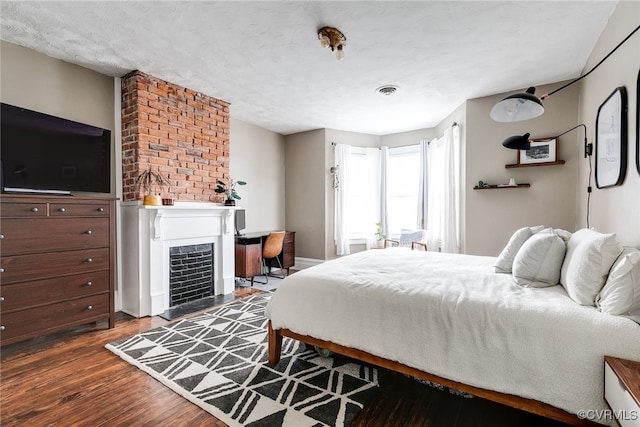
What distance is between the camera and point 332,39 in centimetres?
250

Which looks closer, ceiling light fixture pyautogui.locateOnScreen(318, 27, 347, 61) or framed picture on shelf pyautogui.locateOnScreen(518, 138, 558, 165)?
ceiling light fixture pyautogui.locateOnScreen(318, 27, 347, 61)

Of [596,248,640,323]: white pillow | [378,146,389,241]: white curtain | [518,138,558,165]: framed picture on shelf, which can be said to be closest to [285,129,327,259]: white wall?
[378,146,389,241]: white curtain

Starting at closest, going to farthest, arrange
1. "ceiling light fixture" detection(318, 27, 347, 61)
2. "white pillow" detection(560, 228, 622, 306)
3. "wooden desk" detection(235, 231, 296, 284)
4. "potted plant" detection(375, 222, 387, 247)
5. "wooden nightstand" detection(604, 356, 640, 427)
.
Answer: "wooden nightstand" detection(604, 356, 640, 427)
"white pillow" detection(560, 228, 622, 306)
"ceiling light fixture" detection(318, 27, 347, 61)
"wooden desk" detection(235, 231, 296, 284)
"potted plant" detection(375, 222, 387, 247)

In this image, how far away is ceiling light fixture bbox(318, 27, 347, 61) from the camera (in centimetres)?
244

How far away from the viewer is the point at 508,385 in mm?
1375

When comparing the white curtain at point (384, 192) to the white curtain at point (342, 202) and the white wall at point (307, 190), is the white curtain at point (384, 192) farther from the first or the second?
the white wall at point (307, 190)

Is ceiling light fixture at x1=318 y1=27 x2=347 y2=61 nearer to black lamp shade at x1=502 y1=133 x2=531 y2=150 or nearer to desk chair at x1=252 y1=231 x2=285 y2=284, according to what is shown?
black lamp shade at x1=502 y1=133 x2=531 y2=150

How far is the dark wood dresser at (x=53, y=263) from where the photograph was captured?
2252 millimetres

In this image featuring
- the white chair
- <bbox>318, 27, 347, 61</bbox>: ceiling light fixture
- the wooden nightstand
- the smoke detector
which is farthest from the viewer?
the white chair

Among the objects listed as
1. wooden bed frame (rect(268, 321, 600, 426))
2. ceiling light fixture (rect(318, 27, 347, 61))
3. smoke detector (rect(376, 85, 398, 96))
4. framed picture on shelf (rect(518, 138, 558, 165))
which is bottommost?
wooden bed frame (rect(268, 321, 600, 426))

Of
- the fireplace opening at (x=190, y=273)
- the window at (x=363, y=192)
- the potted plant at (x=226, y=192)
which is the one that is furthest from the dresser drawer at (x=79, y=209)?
the window at (x=363, y=192)

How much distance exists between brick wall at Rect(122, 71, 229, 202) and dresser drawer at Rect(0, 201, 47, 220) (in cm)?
88

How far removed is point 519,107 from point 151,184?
3533 mm

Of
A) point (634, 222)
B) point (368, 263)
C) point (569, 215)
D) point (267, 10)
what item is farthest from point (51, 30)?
point (569, 215)
